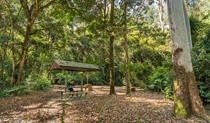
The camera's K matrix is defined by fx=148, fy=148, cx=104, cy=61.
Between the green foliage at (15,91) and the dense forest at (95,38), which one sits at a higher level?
the dense forest at (95,38)

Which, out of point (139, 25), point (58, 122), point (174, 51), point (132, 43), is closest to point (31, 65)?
point (132, 43)

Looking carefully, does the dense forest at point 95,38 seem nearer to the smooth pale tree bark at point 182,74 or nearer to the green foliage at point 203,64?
the green foliage at point 203,64

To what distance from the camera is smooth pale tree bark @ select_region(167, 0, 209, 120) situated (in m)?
A: 4.81

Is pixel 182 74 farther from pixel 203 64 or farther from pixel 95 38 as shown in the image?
pixel 95 38

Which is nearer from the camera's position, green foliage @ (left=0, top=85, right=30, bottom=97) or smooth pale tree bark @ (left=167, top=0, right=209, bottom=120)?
smooth pale tree bark @ (left=167, top=0, right=209, bottom=120)

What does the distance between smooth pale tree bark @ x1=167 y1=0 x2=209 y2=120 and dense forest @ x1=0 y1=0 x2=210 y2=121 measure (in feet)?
6.14

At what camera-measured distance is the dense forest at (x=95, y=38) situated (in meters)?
8.54

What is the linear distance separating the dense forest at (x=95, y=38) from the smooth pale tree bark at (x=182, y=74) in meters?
1.87

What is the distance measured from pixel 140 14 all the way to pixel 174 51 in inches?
253

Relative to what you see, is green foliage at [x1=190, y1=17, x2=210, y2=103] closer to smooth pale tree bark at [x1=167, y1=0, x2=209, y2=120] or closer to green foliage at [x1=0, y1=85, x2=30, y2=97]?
smooth pale tree bark at [x1=167, y1=0, x2=209, y2=120]

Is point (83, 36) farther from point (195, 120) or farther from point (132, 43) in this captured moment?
point (195, 120)

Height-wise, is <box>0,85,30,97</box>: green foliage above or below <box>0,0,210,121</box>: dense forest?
below

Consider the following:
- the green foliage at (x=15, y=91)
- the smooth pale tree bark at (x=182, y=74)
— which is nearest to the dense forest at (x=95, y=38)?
the green foliage at (x=15, y=91)

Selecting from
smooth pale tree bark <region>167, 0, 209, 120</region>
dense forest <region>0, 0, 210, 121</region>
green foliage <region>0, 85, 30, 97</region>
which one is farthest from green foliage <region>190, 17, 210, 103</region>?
green foliage <region>0, 85, 30, 97</region>
